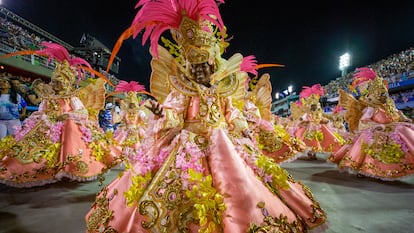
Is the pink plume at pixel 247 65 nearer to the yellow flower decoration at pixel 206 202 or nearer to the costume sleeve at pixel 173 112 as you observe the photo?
the costume sleeve at pixel 173 112

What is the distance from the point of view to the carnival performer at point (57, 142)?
12.0 ft

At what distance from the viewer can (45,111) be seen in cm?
432

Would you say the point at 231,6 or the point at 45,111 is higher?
the point at 231,6

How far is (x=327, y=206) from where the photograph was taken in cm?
300

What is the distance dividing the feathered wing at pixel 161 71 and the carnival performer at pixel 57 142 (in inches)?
86.4

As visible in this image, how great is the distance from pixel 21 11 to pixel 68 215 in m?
14.1

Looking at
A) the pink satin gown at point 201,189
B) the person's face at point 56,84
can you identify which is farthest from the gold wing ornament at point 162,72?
the person's face at point 56,84

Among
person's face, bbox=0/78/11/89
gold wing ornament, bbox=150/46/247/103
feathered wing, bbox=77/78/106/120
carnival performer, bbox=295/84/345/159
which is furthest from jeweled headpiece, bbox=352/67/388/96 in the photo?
person's face, bbox=0/78/11/89

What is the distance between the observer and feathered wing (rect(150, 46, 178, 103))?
98.3 inches

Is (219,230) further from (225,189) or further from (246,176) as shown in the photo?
(246,176)

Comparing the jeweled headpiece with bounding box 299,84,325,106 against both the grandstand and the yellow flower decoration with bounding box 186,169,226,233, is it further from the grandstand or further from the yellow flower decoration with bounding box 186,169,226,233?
the grandstand

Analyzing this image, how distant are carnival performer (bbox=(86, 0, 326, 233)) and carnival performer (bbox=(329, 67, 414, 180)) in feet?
10.3

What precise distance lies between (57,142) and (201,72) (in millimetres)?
3260

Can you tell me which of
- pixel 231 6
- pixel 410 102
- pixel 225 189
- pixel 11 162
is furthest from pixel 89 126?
pixel 410 102
